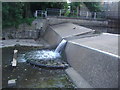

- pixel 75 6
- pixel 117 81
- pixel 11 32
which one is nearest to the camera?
pixel 117 81

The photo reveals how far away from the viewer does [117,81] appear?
10.7 ft

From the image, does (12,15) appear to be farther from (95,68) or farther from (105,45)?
(95,68)

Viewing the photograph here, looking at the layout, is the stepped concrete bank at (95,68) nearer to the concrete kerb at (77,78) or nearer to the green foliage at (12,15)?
the concrete kerb at (77,78)

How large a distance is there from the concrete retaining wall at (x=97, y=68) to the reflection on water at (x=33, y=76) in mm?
579

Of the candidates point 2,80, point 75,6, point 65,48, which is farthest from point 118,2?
point 2,80

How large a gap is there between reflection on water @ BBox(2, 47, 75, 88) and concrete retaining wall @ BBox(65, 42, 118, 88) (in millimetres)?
579

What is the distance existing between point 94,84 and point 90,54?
3.93 ft

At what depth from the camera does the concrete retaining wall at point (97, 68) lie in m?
3.48

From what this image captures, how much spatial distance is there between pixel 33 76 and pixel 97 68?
7.00 ft

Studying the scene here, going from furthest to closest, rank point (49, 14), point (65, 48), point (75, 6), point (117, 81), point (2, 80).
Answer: point (75, 6) → point (49, 14) → point (65, 48) → point (2, 80) → point (117, 81)

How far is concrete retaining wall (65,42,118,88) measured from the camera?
137 inches

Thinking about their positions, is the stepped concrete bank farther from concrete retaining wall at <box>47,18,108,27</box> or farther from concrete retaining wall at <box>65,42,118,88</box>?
concrete retaining wall at <box>47,18,108,27</box>

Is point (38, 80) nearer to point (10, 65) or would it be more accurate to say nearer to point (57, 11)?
point (10, 65)

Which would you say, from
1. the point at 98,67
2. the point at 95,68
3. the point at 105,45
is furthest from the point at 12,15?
the point at 98,67
